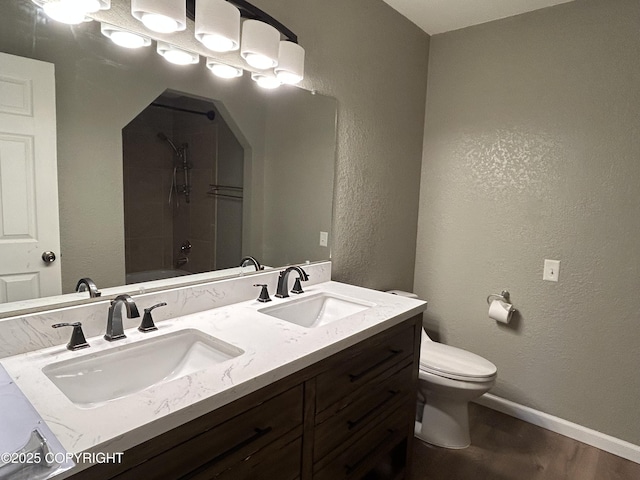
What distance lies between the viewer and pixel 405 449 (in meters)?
1.75

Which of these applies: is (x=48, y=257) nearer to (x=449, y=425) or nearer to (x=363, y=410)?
(x=363, y=410)

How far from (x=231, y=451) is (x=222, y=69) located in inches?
52.7

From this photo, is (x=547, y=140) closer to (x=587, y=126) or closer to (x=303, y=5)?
(x=587, y=126)

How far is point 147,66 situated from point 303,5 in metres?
0.83

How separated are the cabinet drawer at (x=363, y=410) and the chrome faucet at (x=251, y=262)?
0.71 m

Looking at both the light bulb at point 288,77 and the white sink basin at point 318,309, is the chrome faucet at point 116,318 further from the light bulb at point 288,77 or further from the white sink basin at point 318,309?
the light bulb at point 288,77

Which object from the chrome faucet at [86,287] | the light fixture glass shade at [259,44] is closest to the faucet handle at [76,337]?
the chrome faucet at [86,287]

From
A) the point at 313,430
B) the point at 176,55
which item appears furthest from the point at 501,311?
the point at 176,55

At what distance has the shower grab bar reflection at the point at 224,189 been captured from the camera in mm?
1580

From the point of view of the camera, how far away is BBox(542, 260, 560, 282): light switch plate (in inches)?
87.8

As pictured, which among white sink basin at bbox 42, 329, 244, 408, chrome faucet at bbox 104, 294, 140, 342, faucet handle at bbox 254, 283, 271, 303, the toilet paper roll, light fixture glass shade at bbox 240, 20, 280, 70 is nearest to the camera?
white sink basin at bbox 42, 329, 244, 408

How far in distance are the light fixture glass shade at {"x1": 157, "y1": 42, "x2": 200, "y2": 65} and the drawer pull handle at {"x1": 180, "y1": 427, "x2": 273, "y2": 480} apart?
4.09 feet

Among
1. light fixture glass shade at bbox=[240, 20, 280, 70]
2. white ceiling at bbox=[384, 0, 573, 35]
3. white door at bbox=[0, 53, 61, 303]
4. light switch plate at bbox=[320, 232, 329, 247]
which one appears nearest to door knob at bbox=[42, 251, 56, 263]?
white door at bbox=[0, 53, 61, 303]

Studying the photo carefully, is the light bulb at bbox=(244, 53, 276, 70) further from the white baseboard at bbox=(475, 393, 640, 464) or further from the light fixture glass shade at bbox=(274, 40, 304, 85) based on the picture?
the white baseboard at bbox=(475, 393, 640, 464)
